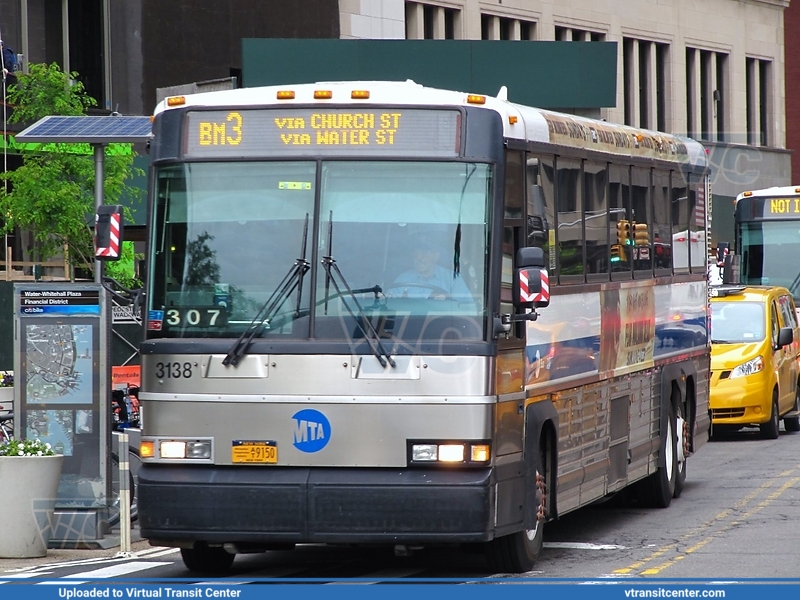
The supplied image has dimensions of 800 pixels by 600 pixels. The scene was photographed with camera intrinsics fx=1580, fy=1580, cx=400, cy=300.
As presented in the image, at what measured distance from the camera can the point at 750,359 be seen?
68.2 feet

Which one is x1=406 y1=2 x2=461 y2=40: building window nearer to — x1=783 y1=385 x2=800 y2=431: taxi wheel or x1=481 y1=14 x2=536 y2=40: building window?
x1=481 y1=14 x2=536 y2=40: building window

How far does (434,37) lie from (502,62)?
16.4ft

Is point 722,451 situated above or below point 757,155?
below

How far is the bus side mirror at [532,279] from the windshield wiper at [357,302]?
0.87 metres

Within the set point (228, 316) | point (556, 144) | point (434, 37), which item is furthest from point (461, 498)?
point (434, 37)

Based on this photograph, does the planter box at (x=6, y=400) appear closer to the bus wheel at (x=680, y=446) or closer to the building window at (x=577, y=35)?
the bus wheel at (x=680, y=446)

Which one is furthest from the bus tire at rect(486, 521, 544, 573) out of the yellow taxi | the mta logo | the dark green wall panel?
the dark green wall panel

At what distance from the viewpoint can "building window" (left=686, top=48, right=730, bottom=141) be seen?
50.2 m

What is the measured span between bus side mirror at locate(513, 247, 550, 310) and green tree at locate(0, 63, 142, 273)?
17.1m

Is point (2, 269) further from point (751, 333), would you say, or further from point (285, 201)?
point (285, 201)

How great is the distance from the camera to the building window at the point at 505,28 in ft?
139

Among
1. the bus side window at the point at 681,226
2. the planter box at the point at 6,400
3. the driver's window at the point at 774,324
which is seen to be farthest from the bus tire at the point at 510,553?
the driver's window at the point at 774,324

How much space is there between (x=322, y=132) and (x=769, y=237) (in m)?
20.5

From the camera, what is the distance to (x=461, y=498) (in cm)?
936
